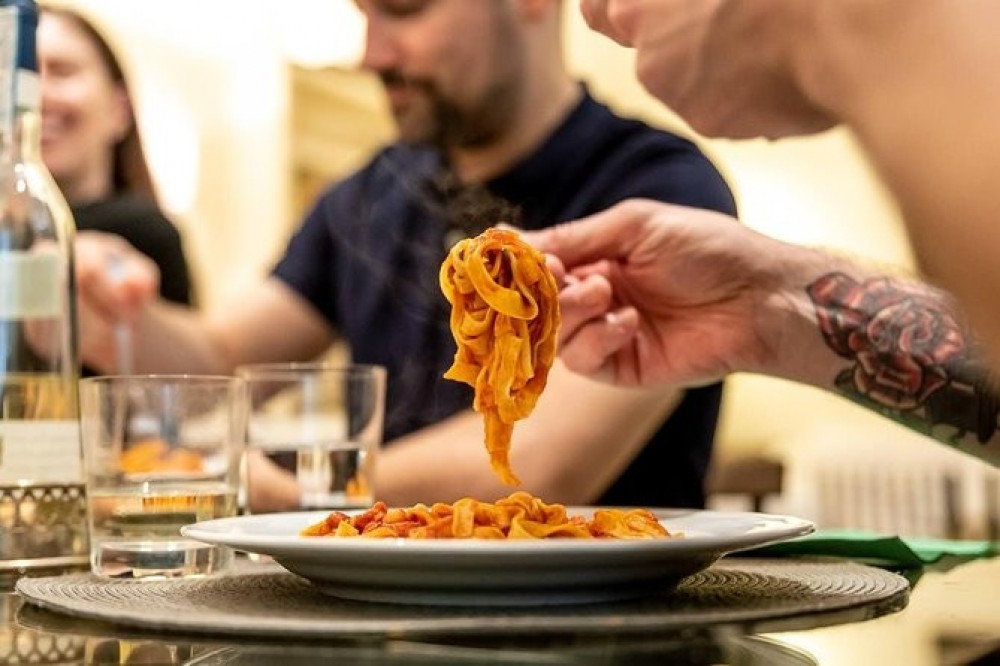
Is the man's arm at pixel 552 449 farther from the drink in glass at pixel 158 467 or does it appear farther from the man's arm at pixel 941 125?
the man's arm at pixel 941 125

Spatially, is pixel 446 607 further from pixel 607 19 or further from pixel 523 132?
pixel 523 132

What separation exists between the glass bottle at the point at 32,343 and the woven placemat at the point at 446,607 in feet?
0.47

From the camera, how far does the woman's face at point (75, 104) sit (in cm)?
219

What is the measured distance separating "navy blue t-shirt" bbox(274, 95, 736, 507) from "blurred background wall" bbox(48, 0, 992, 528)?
231 centimetres

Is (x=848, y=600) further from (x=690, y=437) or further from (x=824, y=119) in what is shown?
(x=690, y=437)

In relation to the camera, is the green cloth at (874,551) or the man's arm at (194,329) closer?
the green cloth at (874,551)

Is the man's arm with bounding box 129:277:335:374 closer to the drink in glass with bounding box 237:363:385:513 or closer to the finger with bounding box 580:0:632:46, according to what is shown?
the drink in glass with bounding box 237:363:385:513

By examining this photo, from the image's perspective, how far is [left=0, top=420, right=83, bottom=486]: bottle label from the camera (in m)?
0.82

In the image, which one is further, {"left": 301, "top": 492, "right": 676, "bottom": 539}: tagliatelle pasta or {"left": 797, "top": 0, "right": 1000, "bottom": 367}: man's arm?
{"left": 301, "top": 492, "right": 676, "bottom": 539}: tagliatelle pasta

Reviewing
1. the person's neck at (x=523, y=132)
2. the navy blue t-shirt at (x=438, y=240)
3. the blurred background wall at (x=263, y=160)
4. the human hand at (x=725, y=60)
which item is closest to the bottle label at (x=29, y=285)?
the human hand at (x=725, y=60)

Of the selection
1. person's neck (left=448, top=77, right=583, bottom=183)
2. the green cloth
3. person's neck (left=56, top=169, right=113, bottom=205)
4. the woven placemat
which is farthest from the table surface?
person's neck (left=56, top=169, right=113, bottom=205)

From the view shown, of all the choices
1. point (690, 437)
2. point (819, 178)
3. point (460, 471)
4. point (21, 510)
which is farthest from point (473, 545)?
point (819, 178)

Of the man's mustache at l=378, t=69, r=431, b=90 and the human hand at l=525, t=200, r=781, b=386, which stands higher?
the man's mustache at l=378, t=69, r=431, b=90

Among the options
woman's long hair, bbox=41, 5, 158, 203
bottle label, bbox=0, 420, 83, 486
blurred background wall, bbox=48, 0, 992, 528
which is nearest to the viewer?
bottle label, bbox=0, 420, 83, 486
